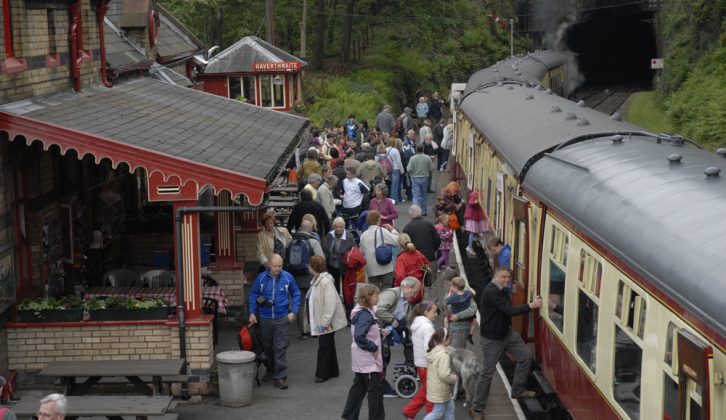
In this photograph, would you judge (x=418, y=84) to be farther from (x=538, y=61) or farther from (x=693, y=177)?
(x=693, y=177)

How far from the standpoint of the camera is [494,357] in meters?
11.3

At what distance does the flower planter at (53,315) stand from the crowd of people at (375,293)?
190 cm

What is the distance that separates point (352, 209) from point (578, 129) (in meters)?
7.07

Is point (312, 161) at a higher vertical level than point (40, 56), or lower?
lower

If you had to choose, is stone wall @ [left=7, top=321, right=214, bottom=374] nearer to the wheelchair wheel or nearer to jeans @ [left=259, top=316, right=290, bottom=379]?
jeans @ [left=259, top=316, right=290, bottom=379]

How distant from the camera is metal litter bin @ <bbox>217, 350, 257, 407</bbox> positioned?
1209 cm

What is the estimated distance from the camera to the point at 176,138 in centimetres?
1298

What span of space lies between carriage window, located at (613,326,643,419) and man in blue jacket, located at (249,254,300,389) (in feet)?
16.7

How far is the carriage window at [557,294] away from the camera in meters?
10.4

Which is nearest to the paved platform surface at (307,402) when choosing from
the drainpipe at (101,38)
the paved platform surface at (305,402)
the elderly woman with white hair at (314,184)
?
the paved platform surface at (305,402)

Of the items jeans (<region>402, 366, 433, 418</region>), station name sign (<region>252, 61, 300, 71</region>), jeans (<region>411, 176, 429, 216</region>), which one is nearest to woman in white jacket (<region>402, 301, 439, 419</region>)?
jeans (<region>402, 366, 433, 418</region>)

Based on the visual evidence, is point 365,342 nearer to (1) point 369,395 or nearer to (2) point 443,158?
(1) point 369,395

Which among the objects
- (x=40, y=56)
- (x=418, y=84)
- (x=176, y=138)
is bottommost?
(x=418, y=84)

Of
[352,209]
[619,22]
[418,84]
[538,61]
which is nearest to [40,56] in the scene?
[352,209]
